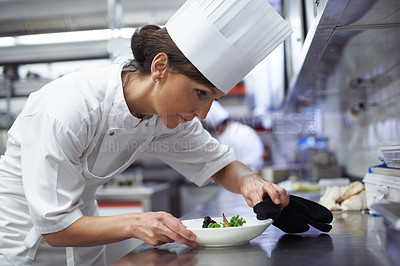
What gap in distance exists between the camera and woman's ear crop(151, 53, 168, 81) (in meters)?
1.16

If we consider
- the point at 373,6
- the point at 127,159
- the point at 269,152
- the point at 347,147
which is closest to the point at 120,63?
the point at 127,159

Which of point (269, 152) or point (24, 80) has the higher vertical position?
point (24, 80)

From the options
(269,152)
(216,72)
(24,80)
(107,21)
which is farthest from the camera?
(269,152)

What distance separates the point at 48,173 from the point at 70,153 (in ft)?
0.30

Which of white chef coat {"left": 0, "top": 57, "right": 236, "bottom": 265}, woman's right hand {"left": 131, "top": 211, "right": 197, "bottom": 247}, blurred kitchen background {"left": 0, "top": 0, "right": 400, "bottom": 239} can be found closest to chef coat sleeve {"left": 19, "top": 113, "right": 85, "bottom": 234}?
white chef coat {"left": 0, "top": 57, "right": 236, "bottom": 265}

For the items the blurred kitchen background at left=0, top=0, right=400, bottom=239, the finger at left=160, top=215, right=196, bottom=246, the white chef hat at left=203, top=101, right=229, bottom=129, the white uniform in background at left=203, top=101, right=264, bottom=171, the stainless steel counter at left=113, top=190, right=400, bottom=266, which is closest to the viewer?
the stainless steel counter at left=113, top=190, right=400, bottom=266

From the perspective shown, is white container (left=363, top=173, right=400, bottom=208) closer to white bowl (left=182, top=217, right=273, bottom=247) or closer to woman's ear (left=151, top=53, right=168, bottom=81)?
white bowl (left=182, top=217, right=273, bottom=247)

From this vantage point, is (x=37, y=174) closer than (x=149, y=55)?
Yes

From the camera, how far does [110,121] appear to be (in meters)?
1.25

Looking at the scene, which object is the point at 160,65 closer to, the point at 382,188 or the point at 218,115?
the point at 382,188

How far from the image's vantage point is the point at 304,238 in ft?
3.58

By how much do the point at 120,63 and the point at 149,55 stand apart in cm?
17

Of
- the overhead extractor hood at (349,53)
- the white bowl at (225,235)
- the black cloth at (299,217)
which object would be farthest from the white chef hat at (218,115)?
the white bowl at (225,235)

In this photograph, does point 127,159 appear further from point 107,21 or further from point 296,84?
point 107,21
